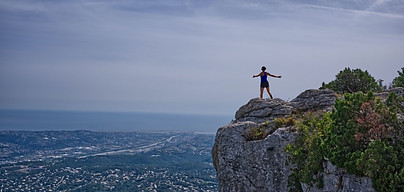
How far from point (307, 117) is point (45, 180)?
84793 millimetres

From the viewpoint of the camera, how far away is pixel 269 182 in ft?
41.3

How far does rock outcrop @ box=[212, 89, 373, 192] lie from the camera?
12.6 meters

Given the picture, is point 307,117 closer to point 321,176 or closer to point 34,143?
point 321,176

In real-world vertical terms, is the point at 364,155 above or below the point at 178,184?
above

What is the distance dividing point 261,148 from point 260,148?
0.04m

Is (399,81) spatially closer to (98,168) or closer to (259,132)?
(259,132)

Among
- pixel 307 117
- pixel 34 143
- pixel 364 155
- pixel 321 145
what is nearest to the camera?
pixel 364 155

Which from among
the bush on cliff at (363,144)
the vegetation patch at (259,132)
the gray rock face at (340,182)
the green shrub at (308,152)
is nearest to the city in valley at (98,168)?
the vegetation patch at (259,132)

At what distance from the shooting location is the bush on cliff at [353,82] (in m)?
17.1

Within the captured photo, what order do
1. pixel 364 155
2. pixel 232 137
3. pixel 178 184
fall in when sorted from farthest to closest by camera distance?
1. pixel 178 184
2. pixel 232 137
3. pixel 364 155

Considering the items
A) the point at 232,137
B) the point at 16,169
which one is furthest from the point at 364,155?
the point at 16,169

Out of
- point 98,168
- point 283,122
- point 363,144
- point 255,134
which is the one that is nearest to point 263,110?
point 283,122

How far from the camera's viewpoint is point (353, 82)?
57.0 ft

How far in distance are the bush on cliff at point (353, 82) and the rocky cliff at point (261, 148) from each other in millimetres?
2783
